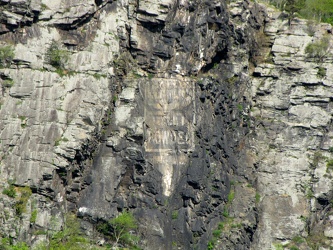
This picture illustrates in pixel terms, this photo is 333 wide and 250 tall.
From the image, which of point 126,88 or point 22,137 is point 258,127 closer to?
point 126,88

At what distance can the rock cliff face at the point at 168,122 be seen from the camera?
48.8m

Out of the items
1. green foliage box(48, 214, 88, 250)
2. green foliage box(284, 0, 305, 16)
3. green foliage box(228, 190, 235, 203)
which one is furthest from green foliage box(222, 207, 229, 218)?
green foliage box(284, 0, 305, 16)

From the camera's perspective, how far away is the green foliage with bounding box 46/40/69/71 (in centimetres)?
4988

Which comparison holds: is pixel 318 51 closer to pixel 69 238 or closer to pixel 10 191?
pixel 69 238

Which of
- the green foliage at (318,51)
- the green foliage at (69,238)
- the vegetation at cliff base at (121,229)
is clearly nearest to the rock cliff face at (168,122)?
the green foliage at (318,51)

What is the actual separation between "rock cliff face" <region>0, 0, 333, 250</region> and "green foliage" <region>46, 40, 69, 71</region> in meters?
0.06

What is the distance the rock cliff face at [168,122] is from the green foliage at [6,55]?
59 millimetres

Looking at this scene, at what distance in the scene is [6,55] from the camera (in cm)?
4912

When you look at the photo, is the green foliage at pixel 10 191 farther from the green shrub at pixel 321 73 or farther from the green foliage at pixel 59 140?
the green shrub at pixel 321 73

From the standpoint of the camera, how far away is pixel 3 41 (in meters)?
49.6

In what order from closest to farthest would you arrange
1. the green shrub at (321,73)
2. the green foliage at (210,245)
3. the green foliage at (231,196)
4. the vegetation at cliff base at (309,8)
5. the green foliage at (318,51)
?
the green foliage at (210,245), the green foliage at (231,196), the green shrub at (321,73), the green foliage at (318,51), the vegetation at cliff base at (309,8)

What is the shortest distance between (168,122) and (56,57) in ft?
24.9

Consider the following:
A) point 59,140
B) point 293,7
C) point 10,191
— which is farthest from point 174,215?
point 293,7

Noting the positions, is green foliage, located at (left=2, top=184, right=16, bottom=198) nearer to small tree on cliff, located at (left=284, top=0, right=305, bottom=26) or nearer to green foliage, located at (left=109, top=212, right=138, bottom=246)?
green foliage, located at (left=109, top=212, right=138, bottom=246)
